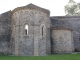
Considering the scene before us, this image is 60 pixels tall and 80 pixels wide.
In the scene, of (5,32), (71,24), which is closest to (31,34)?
(5,32)

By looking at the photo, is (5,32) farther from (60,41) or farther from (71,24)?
(71,24)

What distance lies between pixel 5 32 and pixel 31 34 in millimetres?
4626

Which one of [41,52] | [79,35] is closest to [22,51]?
[41,52]

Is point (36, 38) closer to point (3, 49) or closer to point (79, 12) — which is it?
point (3, 49)

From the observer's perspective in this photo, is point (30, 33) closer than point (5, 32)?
Yes

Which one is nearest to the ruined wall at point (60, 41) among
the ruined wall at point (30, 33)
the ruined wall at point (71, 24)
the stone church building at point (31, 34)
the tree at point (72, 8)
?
the stone church building at point (31, 34)

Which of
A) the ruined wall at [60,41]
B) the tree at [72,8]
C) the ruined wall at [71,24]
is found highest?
the tree at [72,8]

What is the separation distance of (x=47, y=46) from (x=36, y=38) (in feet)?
6.49

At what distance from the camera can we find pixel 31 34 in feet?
52.7

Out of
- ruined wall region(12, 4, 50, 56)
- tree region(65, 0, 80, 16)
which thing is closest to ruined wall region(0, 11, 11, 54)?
ruined wall region(12, 4, 50, 56)

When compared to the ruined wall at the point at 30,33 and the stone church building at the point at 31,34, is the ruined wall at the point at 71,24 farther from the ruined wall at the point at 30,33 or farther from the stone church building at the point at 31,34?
the ruined wall at the point at 30,33

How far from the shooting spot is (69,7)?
43.0 metres

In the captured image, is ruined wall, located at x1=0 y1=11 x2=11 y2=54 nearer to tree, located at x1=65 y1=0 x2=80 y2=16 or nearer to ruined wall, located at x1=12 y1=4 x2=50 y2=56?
ruined wall, located at x1=12 y1=4 x2=50 y2=56

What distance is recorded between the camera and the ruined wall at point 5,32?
18.8 metres
